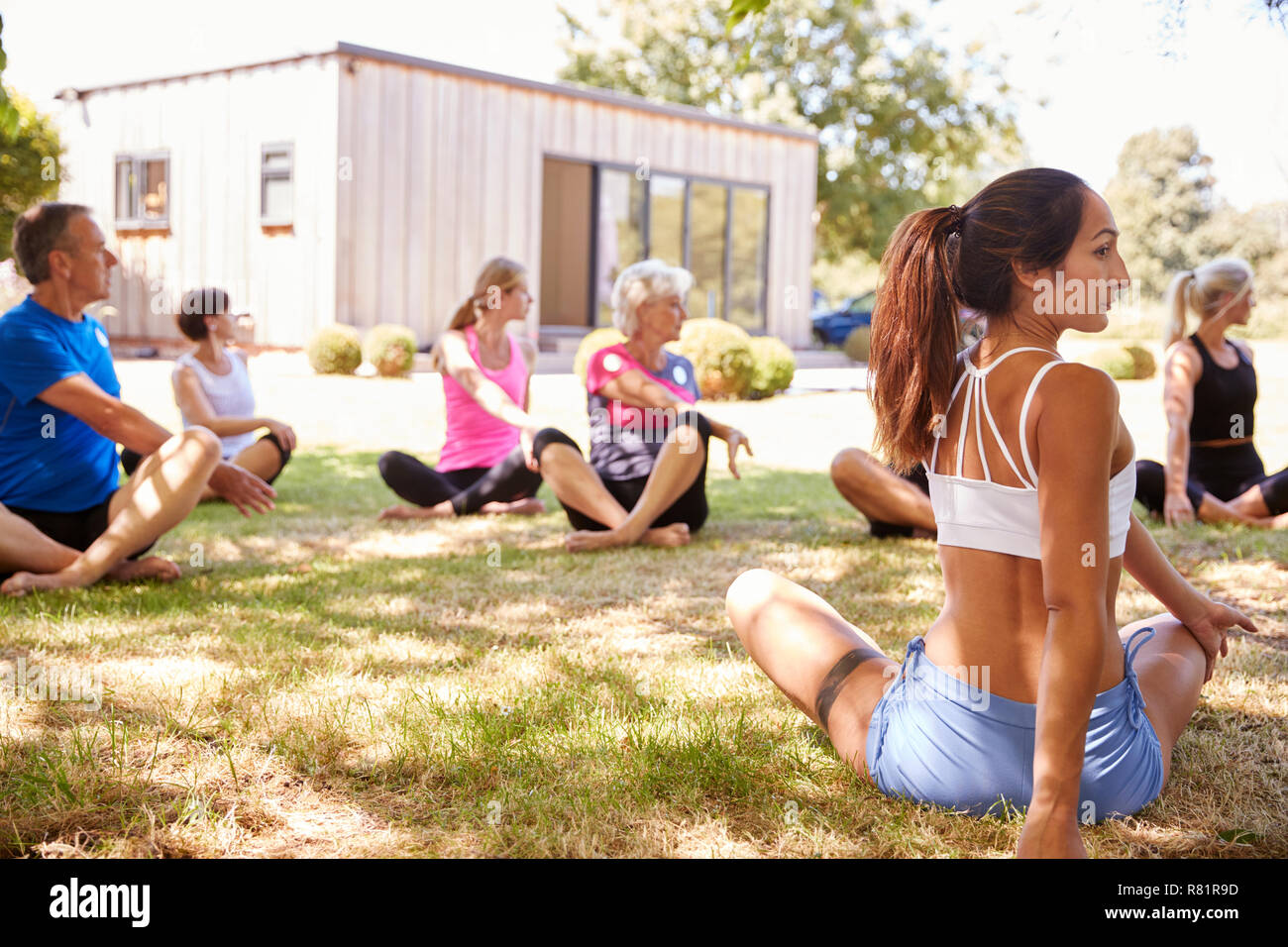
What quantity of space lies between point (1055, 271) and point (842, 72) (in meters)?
31.4

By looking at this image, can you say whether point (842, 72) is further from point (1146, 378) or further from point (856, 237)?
point (1146, 378)

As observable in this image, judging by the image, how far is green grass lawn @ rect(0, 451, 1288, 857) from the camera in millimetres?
2453

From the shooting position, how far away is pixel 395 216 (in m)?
16.0

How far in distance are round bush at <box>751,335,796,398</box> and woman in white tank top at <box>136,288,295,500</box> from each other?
852 centimetres

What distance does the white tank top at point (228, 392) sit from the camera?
22.9ft

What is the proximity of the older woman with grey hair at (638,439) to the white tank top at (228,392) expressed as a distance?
7.56 ft

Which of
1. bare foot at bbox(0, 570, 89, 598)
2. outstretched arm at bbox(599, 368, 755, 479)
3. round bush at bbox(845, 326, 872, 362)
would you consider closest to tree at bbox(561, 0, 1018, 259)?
round bush at bbox(845, 326, 872, 362)

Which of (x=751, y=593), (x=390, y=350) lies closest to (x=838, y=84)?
(x=390, y=350)

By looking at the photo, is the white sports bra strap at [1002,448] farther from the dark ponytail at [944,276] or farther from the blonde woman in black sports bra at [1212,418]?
the blonde woman in black sports bra at [1212,418]

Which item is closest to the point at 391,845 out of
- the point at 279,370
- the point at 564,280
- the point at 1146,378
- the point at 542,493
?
the point at 542,493

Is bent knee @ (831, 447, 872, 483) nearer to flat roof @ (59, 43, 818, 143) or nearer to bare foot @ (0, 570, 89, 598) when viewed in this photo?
bare foot @ (0, 570, 89, 598)

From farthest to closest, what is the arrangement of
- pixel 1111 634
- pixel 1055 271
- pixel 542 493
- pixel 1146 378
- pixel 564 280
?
pixel 564 280 → pixel 1146 378 → pixel 542 493 → pixel 1111 634 → pixel 1055 271

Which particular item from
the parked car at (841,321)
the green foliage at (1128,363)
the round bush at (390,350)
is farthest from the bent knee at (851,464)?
the parked car at (841,321)

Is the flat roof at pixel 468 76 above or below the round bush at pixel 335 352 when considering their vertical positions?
above
